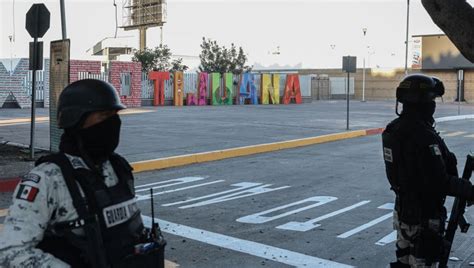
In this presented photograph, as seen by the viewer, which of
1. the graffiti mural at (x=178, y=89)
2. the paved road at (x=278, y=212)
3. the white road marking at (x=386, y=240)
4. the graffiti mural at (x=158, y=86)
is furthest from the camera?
the graffiti mural at (x=178, y=89)

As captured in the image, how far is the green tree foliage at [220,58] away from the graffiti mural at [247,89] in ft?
34.1

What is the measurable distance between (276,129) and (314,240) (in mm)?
12841

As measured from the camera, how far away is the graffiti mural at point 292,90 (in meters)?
42.2

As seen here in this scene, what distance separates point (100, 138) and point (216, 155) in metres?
10.7

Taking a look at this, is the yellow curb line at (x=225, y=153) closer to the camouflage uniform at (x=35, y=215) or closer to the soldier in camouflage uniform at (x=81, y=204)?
the soldier in camouflage uniform at (x=81, y=204)

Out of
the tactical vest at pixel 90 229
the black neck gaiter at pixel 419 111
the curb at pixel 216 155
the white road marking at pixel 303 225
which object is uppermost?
the black neck gaiter at pixel 419 111

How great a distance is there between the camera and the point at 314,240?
20.2 ft

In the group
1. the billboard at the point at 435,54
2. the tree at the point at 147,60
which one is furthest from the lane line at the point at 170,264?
the billboard at the point at 435,54

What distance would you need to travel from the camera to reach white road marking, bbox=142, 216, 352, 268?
541 centimetres

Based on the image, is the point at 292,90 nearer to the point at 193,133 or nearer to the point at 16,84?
the point at 16,84

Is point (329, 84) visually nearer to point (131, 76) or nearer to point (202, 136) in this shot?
point (131, 76)

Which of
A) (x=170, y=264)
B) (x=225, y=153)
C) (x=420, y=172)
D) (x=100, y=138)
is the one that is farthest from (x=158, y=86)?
(x=100, y=138)

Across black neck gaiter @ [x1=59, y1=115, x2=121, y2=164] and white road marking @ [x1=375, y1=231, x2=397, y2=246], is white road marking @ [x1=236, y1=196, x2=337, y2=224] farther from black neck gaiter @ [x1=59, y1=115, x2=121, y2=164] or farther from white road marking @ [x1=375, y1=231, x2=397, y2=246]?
black neck gaiter @ [x1=59, y1=115, x2=121, y2=164]

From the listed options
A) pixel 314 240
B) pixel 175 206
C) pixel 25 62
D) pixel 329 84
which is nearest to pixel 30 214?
pixel 314 240
